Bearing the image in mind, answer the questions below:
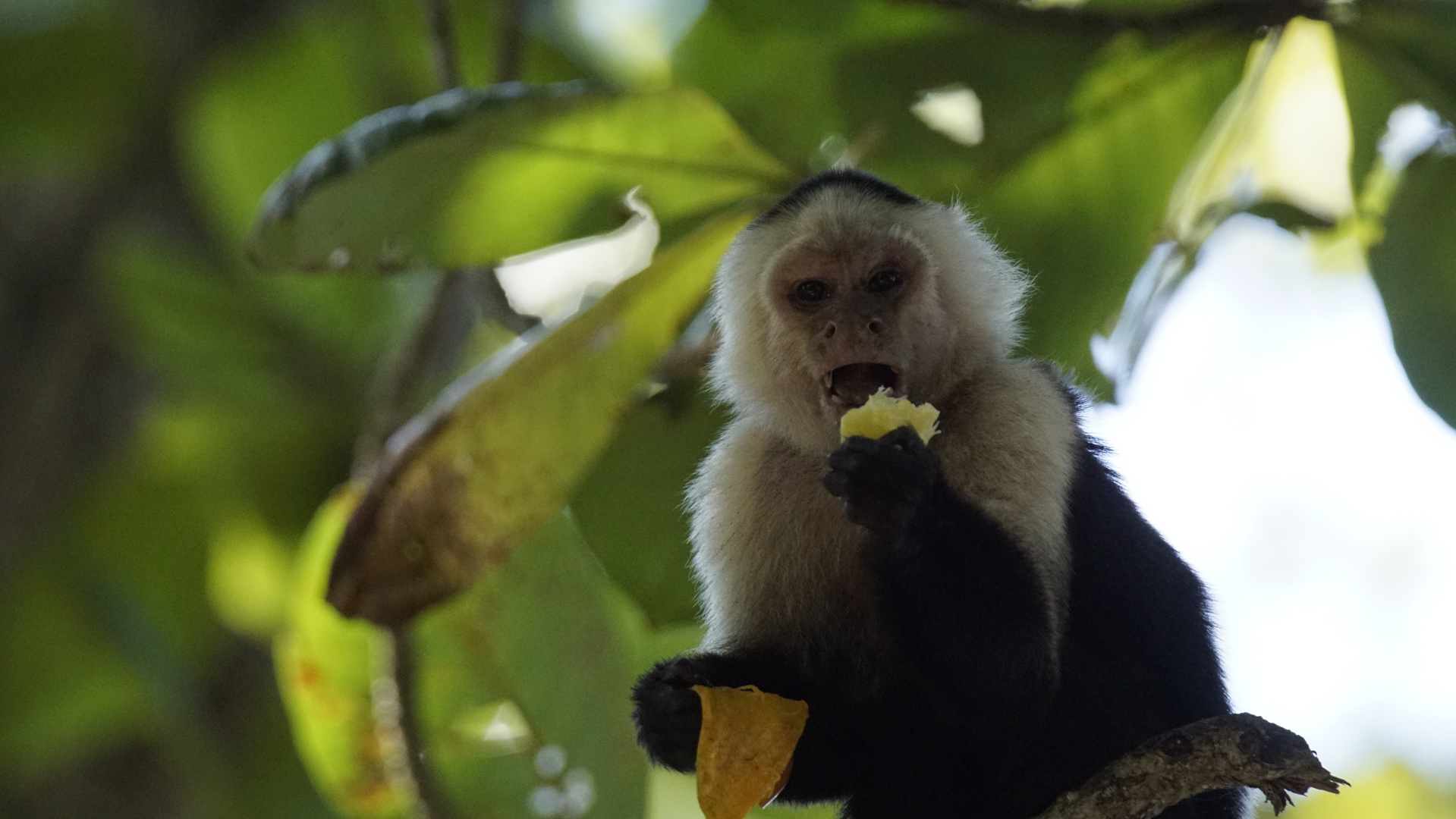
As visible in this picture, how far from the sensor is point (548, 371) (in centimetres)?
243

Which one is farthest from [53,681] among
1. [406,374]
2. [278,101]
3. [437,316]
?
[437,316]

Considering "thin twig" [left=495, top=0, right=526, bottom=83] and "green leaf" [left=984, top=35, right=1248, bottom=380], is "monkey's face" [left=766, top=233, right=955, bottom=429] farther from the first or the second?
"thin twig" [left=495, top=0, right=526, bottom=83]

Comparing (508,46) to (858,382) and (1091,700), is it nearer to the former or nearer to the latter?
(858,382)

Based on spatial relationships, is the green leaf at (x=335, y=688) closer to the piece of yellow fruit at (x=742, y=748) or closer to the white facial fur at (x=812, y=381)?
the white facial fur at (x=812, y=381)

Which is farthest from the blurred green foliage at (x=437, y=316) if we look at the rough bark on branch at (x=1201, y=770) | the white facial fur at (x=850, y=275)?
the rough bark on branch at (x=1201, y=770)

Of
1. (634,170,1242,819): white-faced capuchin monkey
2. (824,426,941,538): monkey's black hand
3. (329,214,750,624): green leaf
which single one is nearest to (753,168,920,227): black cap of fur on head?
(634,170,1242,819): white-faced capuchin monkey

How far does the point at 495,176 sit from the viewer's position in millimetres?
2451

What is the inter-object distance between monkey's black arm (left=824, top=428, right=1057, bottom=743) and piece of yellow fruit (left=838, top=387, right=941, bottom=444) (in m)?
0.05

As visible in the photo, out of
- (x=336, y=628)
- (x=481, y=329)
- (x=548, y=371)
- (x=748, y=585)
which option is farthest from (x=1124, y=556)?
(x=481, y=329)

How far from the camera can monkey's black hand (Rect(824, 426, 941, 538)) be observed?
6.13 feet

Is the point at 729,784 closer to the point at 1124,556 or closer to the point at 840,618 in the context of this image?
the point at 840,618

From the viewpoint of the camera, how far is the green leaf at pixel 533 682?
2.75 meters

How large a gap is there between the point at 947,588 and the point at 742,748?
33 centimetres

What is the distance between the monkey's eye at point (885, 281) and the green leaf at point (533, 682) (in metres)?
0.86
